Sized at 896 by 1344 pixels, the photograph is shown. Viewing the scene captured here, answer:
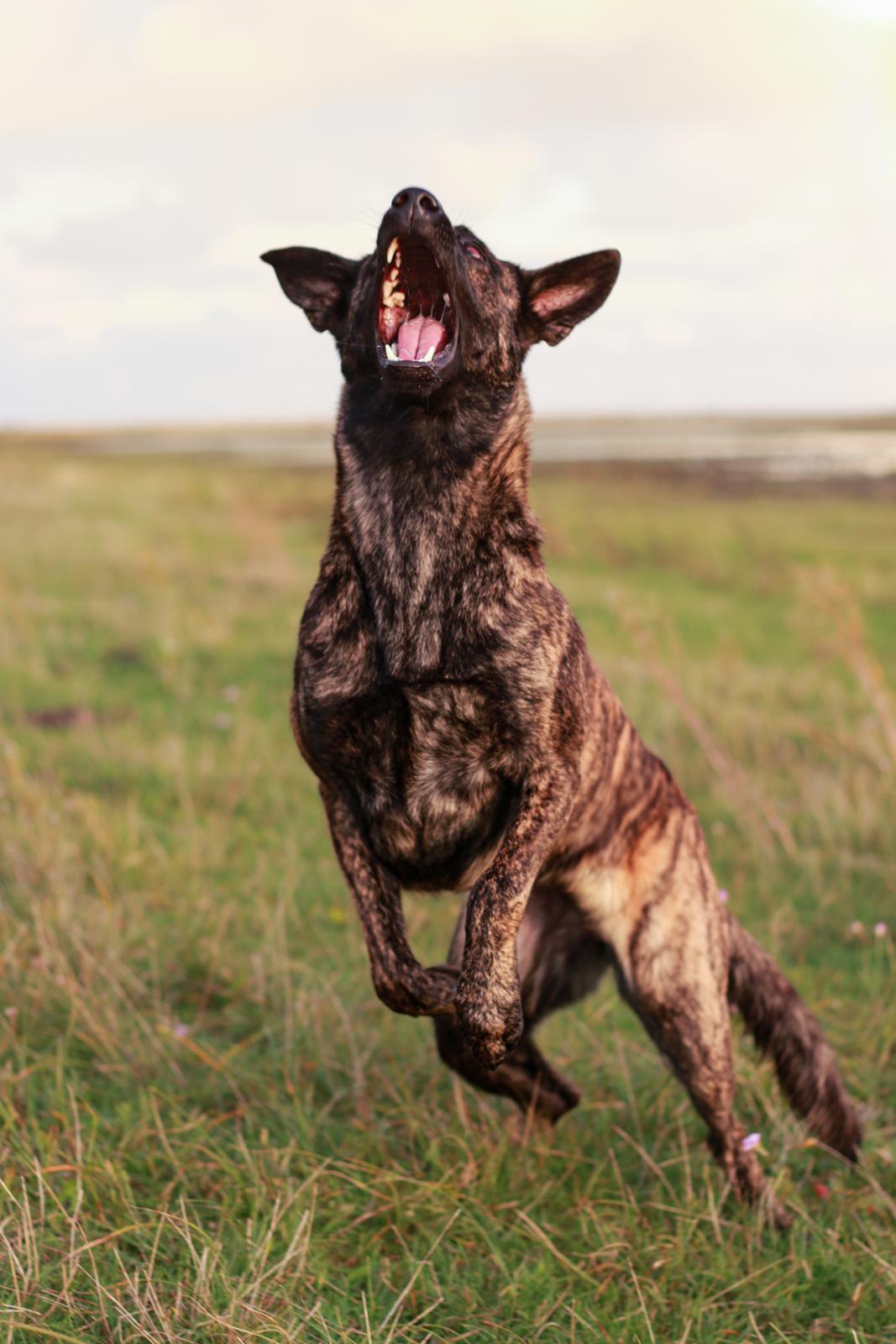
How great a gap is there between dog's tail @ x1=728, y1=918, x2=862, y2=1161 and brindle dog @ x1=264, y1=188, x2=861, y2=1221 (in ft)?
0.97

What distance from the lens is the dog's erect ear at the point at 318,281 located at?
3309 millimetres

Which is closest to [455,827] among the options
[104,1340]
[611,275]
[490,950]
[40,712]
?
[490,950]

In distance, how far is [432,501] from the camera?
3086mm

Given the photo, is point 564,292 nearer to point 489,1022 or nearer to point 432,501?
point 432,501

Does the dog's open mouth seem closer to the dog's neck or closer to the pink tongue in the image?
the pink tongue

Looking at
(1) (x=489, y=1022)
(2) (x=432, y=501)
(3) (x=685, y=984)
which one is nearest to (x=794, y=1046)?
(3) (x=685, y=984)

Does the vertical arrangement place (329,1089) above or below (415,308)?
below

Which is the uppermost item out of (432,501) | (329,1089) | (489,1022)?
(432,501)

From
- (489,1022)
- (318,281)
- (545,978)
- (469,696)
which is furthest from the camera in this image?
(545,978)

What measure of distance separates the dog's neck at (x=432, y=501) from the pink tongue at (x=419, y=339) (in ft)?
0.44

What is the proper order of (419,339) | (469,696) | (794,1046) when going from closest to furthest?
(469,696) < (419,339) < (794,1046)

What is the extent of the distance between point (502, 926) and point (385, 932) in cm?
34

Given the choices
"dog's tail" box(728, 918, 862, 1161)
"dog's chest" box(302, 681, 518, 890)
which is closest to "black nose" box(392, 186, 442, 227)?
"dog's chest" box(302, 681, 518, 890)

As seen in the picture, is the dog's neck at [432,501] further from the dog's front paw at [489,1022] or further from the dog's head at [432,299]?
the dog's front paw at [489,1022]
